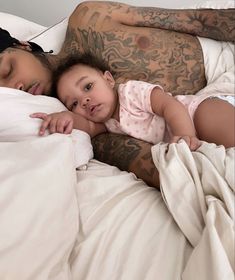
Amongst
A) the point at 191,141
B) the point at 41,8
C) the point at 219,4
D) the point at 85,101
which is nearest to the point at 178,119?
the point at 191,141

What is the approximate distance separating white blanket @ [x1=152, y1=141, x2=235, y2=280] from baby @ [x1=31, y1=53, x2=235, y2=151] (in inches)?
8.3

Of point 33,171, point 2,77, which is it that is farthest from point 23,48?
point 33,171

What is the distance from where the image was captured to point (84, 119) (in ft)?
4.04

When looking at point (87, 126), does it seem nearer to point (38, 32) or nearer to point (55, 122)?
point (55, 122)

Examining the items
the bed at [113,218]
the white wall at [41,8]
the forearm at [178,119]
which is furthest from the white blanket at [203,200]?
the white wall at [41,8]

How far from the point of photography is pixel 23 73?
1.25m

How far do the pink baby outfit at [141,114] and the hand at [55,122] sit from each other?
7.7 inches

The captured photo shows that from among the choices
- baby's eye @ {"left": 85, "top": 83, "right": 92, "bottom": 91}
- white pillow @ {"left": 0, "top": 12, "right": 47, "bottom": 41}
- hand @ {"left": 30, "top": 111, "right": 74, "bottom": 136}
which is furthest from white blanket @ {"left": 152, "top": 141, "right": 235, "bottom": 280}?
white pillow @ {"left": 0, "top": 12, "right": 47, "bottom": 41}

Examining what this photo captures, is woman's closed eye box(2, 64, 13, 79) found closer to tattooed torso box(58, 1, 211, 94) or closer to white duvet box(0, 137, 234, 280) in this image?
tattooed torso box(58, 1, 211, 94)

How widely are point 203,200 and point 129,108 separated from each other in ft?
1.59

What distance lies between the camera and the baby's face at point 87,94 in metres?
1.21

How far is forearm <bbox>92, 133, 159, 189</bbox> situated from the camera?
1102mm

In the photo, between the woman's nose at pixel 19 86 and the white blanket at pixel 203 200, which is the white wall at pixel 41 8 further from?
the white blanket at pixel 203 200

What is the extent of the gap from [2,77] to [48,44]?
0.36 meters
